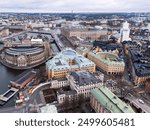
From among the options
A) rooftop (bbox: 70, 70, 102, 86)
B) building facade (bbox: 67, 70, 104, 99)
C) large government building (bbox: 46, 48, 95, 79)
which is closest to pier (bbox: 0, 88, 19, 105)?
large government building (bbox: 46, 48, 95, 79)

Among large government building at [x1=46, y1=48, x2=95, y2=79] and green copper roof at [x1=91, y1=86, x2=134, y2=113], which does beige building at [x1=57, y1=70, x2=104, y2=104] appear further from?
large government building at [x1=46, y1=48, x2=95, y2=79]

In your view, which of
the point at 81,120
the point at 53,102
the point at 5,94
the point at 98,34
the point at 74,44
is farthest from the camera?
the point at 98,34

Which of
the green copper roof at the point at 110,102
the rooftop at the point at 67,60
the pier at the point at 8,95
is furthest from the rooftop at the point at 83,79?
the pier at the point at 8,95

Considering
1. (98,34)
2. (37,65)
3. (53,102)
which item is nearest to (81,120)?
(53,102)

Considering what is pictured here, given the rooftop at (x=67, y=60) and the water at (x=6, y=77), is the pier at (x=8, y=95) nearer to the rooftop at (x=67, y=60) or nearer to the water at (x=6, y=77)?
the water at (x=6, y=77)

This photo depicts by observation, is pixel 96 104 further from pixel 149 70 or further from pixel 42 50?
pixel 42 50

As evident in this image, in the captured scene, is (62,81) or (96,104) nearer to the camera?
(96,104)
